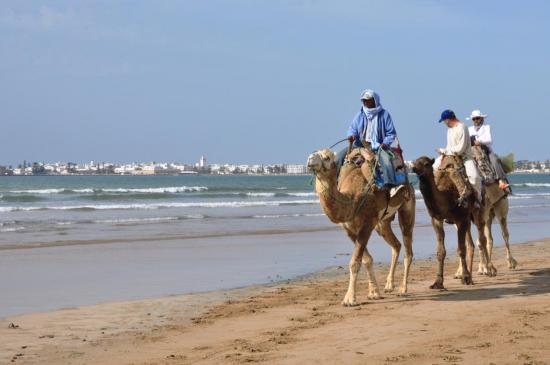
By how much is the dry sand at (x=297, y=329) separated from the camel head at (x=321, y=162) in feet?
5.70

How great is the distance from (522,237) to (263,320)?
51.2ft

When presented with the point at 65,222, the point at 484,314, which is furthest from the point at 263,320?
the point at 65,222

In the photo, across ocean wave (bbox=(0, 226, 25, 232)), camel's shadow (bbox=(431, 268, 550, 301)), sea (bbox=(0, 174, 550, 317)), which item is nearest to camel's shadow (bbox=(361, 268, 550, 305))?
camel's shadow (bbox=(431, 268, 550, 301))

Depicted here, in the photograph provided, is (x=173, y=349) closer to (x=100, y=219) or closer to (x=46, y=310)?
(x=46, y=310)

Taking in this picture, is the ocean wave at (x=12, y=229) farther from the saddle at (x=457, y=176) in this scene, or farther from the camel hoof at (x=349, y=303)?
the camel hoof at (x=349, y=303)

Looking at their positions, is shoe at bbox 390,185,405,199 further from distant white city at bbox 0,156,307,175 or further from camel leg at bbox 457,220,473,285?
distant white city at bbox 0,156,307,175

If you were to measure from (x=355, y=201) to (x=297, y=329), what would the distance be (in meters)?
2.24

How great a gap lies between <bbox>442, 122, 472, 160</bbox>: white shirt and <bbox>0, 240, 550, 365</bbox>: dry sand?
6.71 feet

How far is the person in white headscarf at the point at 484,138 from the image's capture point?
14766 millimetres

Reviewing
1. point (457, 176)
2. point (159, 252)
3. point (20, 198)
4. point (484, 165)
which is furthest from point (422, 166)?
point (20, 198)

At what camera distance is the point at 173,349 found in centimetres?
828

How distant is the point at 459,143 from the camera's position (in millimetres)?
13031

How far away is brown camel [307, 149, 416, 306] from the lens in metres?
10.2

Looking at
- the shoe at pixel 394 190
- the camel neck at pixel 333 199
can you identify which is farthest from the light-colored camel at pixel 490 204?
the camel neck at pixel 333 199
